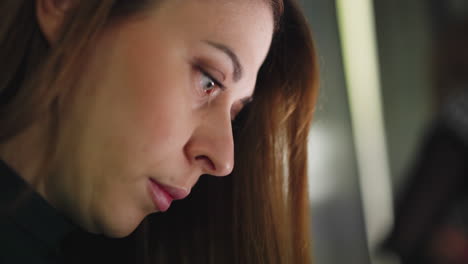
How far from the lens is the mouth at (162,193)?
0.41 m

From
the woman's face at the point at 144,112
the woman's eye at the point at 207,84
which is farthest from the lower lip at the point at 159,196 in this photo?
the woman's eye at the point at 207,84

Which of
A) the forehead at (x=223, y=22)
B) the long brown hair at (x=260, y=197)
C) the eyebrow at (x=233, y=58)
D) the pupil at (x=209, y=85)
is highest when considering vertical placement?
the forehead at (x=223, y=22)

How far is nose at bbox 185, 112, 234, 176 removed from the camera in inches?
16.5

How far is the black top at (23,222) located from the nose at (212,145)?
137mm

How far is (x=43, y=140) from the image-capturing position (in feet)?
1.23

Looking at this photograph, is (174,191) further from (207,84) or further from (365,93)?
(365,93)

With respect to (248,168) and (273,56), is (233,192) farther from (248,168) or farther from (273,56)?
(273,56)

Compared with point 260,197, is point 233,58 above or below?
above

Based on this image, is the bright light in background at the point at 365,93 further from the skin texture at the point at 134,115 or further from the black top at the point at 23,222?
the black top at the point at 23,222

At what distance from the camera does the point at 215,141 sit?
43 centimetres

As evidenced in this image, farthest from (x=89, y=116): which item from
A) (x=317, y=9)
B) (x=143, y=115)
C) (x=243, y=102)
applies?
(x=317, y=9)

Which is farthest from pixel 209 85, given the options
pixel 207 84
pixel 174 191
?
pixel 174 191

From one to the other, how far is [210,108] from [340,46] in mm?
201

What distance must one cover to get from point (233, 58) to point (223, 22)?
4 centimetres
